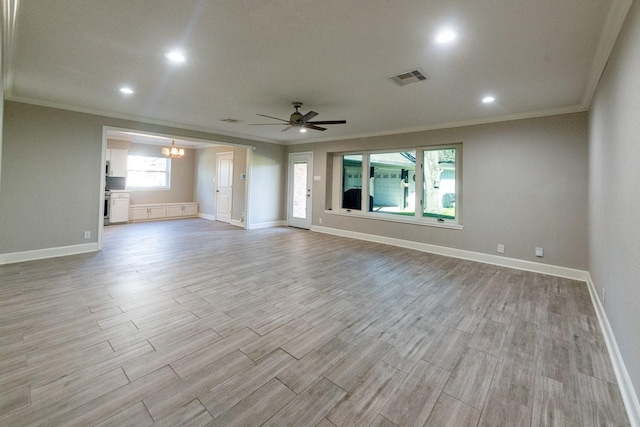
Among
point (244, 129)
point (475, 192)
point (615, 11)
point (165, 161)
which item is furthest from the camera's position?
point (165, 161)

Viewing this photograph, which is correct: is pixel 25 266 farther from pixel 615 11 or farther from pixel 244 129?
pixel 615 11

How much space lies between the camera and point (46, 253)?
456 centimetres

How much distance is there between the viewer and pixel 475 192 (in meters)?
4.98

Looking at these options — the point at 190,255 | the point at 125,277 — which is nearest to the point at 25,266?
the point at 125,277

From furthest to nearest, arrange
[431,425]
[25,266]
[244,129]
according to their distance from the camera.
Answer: [244,129] → [25,266] → [431,425]

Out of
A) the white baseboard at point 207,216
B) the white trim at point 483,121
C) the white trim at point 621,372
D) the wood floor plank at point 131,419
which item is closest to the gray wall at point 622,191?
the white trim at point 621,372

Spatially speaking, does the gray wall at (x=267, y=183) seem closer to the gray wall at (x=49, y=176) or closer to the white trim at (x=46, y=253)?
the gray wall at (x=49, y=176)

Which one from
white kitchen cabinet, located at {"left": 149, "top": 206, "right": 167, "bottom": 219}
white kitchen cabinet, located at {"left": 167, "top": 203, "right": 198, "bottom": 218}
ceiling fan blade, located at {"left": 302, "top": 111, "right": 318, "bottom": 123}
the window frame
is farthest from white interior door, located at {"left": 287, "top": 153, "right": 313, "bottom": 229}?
the window frame

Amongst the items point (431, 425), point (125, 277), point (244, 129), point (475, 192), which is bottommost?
point (431, 425)

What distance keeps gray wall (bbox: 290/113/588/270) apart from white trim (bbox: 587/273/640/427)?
1.62m

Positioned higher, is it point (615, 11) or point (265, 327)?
point (615, 11)

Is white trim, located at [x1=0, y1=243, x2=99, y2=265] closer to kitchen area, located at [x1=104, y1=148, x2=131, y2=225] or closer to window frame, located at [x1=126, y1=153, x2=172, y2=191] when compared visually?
kitchen area, located at [x1=104, y1=148, x2=131, y2=225]

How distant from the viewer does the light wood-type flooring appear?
1571mm

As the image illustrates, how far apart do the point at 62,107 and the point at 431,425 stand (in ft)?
21.5
